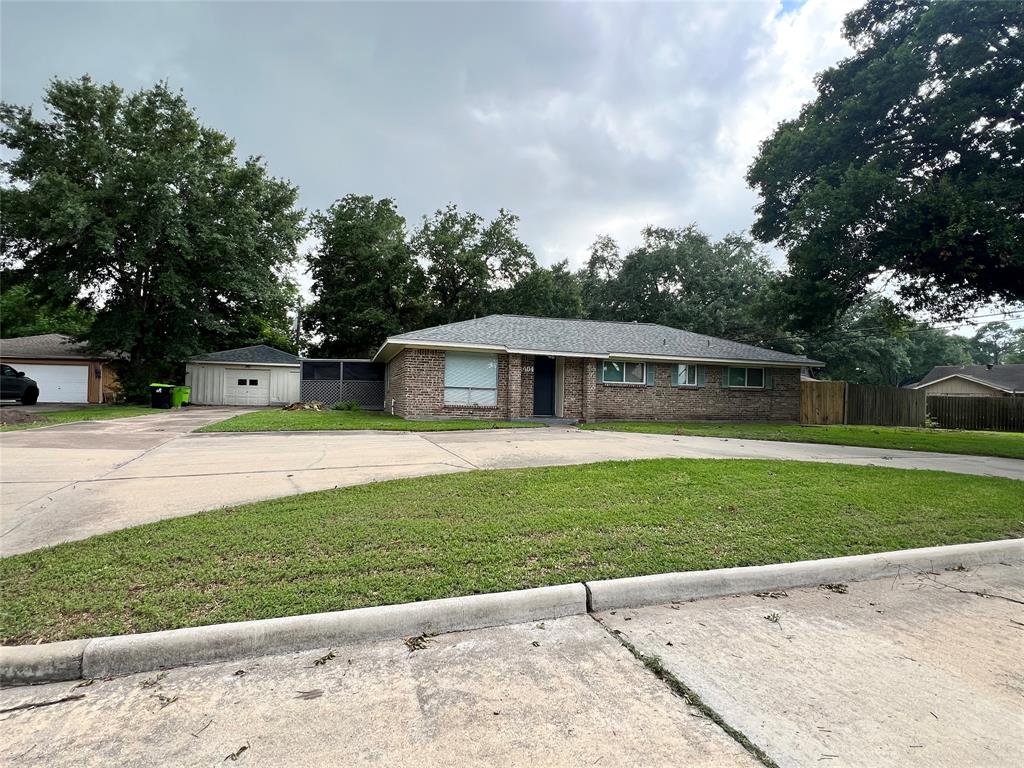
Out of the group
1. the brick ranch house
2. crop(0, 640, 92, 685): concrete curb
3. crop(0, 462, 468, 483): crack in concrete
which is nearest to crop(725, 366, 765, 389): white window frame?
the brick ranch house

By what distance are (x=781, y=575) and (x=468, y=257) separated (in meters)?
29.7

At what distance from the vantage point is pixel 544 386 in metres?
17.5

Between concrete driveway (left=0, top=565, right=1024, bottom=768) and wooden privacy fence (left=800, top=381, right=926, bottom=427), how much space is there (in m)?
19.1

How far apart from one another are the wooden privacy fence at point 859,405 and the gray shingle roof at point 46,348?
32592mm

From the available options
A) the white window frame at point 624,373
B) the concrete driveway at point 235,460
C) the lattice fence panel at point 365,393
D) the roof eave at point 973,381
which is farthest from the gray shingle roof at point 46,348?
the roof eave at point 973,381

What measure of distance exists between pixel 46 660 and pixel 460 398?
13841 millimetres

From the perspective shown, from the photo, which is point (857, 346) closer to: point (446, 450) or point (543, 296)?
point (543, 296)

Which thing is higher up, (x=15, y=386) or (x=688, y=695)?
(x=15, y=386)

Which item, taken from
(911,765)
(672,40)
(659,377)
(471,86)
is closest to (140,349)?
(471,86)

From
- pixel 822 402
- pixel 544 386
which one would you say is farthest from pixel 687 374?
pixel 822 402

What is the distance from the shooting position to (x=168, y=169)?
847 inches

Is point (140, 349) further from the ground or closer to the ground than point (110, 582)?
further from the ground

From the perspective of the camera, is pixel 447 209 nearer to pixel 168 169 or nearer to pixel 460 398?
pixel 168 169

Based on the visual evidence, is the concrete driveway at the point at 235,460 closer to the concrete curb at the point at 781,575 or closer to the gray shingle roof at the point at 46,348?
the concrete curb at the point at 781,575
